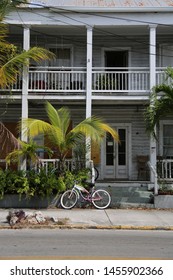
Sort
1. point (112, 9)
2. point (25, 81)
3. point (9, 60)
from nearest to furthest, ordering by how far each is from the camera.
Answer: point (9, 60) < point (112, 9) < point (25, 81)

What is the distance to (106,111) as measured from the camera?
1778cm

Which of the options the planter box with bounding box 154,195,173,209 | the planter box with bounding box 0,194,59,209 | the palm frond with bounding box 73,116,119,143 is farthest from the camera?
the planter box with bounding box 154,195,173,209

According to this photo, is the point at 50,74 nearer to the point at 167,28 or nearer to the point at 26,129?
the point at 26,129

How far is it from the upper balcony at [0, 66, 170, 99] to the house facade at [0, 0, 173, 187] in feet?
0.12

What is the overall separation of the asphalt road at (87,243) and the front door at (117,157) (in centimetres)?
716

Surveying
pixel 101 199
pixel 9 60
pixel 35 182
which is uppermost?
pixel 9 60

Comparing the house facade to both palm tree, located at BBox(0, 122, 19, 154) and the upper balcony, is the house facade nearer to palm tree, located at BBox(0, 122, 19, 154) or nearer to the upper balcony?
the upper balcony

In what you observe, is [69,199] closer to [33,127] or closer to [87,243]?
[33,127]

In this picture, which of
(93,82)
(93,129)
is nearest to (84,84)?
(93,82)

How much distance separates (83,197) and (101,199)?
61 cm

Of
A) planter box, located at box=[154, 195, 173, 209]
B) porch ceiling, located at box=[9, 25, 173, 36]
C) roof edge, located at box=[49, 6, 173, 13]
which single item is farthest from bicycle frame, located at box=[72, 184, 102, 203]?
roof edge, located at box=[49, 6, 173, 13]

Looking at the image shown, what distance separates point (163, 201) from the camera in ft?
45.0

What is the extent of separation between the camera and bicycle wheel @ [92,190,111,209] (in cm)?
1346

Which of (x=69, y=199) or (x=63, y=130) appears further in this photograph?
(x=63, y=130)
